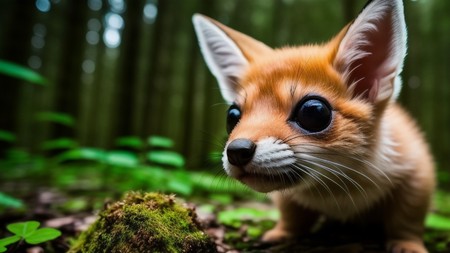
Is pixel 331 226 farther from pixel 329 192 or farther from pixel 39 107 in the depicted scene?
pixel 39 107

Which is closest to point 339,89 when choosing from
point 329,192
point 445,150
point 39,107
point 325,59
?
point 325,59

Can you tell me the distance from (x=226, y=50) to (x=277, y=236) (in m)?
1.77

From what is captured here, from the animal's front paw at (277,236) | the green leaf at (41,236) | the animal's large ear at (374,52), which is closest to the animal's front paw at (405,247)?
the animal's front paw at (277,236)

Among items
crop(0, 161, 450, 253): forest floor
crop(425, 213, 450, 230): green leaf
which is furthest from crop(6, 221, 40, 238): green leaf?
crop(425, 213, 450, 230): green leaf

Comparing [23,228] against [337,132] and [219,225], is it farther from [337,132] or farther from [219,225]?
[337,132]

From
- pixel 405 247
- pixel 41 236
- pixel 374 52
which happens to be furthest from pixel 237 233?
pixel 374 52

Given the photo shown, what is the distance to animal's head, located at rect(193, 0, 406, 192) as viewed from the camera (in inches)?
104

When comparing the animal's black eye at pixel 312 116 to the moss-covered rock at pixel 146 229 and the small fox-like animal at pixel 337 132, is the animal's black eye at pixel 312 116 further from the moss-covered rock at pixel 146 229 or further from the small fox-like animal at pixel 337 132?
the moss-covered rock at pixel 146 229

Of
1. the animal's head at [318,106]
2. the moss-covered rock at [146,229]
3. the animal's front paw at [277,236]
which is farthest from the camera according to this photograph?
the animal's front paw at [277,236]

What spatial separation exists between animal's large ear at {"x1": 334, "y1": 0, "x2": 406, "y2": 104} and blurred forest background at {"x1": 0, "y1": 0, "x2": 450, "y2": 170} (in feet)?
4.20

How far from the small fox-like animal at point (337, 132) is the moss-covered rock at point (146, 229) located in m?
0.47

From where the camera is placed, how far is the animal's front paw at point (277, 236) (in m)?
3.56

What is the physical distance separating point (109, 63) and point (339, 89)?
99.3 feet

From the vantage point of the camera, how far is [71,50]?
460 inches
